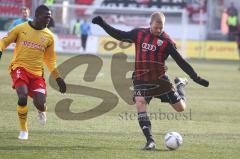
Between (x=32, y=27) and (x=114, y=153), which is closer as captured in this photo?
(x=114, y=153)

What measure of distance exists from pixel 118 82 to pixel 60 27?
61.5 ft

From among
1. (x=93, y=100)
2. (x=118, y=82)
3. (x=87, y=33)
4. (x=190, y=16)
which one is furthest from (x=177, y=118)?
(x=190, y=16)

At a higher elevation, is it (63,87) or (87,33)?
(63,87)

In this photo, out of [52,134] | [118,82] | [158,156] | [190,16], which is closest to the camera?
[158,156]

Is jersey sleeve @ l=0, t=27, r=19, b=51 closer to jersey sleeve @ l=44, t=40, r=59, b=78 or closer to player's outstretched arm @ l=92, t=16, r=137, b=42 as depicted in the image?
jersey sleeve @ l=44, t=40, r=59, b=78

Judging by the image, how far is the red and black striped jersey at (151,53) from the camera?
1036 cm

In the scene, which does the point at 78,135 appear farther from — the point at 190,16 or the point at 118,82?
the point at 190,16

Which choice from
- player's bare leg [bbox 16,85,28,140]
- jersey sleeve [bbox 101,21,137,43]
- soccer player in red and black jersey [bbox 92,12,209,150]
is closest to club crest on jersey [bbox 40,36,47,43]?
player's bare leg [bbox 16,85,28,140]

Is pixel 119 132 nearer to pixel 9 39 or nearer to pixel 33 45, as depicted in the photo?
pixel 33 45

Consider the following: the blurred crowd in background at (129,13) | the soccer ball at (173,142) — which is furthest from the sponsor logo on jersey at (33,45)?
the blurred crowd in background at (129,13)

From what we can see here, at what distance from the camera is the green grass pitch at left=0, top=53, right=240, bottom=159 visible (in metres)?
9.62

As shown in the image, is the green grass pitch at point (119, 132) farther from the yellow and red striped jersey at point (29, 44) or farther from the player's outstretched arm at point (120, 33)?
the player's outstretched arm at point (120, 33)

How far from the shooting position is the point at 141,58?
34.3 ft

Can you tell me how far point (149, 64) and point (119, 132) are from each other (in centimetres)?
193
